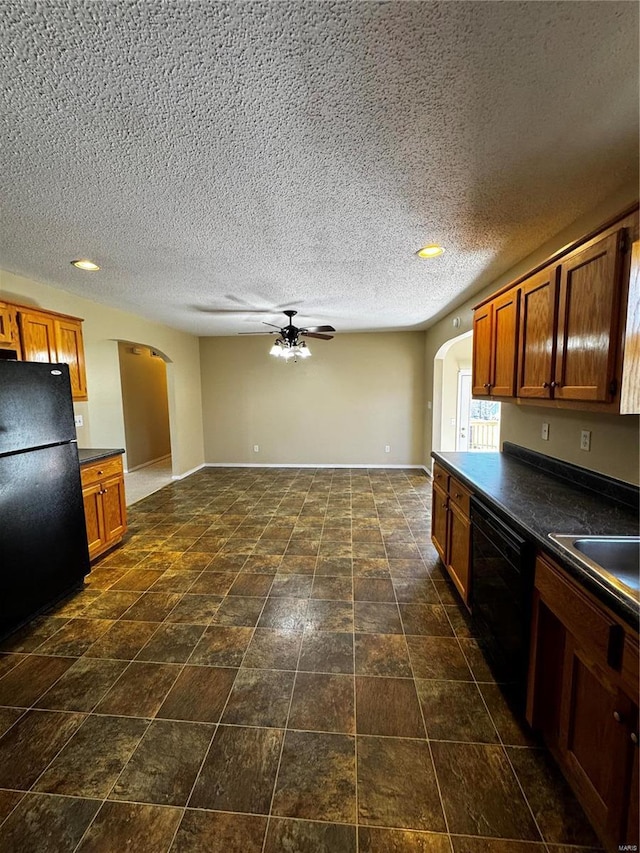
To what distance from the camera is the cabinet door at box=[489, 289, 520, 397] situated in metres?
2.36

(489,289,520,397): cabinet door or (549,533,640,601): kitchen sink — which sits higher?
(489,289,520,397): cabinet door

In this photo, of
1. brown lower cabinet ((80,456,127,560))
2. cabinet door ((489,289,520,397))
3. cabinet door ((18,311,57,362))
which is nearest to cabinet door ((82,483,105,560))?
brown lower cabinet ((80,456,127,560))

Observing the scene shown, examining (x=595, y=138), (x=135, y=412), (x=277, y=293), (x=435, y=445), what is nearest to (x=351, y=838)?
(x=595, y=138)

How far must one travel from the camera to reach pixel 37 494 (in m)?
2.32

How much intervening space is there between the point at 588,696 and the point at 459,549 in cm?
122

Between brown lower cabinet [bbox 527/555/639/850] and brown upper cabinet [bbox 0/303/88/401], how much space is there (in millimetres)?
3730

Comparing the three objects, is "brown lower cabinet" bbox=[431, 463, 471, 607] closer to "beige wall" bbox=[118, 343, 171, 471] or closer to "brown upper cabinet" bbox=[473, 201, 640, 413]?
"brown upper cabinet" bbox=[473, 201, 640, 413]

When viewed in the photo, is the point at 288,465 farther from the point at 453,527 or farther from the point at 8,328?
the point at 8,328

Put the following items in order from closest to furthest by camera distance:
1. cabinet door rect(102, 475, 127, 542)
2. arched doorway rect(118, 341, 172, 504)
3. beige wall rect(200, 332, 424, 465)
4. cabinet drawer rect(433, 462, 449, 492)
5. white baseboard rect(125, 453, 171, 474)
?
cabinet drawer rect(433, 462, 449, 492)
cabinet door rect(102, 475, 127, 542)
beige wall rect(200, 332, 424, 465)
arched doorway rect(118, 341, 172, 504)
white baseboard rect(125, 453, 171, 474)

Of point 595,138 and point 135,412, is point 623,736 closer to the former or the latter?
point 595,138

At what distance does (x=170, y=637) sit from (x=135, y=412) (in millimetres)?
5873

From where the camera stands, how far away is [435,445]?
5730 millimetres

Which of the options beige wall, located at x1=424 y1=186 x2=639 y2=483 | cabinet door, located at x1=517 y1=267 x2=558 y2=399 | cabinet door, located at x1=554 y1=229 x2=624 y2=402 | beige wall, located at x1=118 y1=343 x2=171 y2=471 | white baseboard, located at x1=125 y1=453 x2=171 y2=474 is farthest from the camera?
beige wall, located at x1=118 y1=343 x2=171 y2=471

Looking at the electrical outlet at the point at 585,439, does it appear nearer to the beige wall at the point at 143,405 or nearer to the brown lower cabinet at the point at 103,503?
the brown lower cabinet at the point at 103,503
